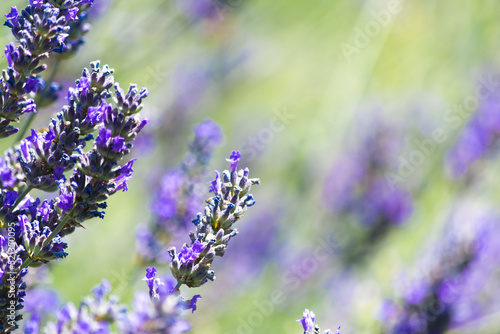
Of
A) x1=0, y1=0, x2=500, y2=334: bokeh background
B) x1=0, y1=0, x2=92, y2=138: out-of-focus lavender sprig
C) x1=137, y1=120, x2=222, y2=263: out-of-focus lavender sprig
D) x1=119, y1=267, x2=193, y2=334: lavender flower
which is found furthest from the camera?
x1=0, y1=0, x2=500, y2=334: bokeh background

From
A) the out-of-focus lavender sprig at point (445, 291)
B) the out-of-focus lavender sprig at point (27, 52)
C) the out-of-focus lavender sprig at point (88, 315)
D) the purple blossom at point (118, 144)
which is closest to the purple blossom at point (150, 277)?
the out-of-focus lavender sprig at point (88, 315)

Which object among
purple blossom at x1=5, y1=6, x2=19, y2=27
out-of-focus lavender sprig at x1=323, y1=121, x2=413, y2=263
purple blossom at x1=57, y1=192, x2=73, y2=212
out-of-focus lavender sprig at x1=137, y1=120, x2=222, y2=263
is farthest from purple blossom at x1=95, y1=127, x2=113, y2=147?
out-of-focus lavender sprig at x1=323, y1=121, x2=413, y2=263

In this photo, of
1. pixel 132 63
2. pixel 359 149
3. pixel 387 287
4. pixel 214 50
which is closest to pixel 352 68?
pixel 359 149

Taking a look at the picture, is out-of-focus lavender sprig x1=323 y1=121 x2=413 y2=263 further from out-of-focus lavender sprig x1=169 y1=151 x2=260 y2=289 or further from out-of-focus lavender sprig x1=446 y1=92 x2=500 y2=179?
out-of-focus lavender sprig x1=169 y1=151 x2=260 y2=289

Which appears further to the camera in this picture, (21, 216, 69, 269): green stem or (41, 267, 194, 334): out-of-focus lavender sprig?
(21, 216, 69, 269): green stem

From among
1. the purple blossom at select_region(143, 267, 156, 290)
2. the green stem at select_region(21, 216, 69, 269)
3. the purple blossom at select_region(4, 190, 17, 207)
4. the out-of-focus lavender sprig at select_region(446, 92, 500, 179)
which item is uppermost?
the out-of-focus lavender sprig at select_region(446, 92, 500, 179)

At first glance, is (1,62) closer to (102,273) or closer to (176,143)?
(102,273)

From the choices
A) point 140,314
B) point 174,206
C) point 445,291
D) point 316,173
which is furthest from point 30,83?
point 316,173
